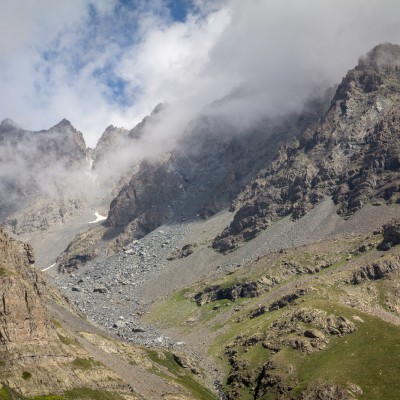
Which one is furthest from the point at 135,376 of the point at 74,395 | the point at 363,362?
the point at 363,362

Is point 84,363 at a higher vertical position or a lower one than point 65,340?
lower

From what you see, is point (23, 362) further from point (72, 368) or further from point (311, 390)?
point (311, 390)

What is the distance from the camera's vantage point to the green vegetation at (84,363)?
150 m

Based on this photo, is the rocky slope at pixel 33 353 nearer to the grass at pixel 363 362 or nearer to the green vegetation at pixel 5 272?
the green vegetation at pixel 5 272

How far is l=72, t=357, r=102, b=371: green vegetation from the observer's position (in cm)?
15000

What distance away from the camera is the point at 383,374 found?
168375mm

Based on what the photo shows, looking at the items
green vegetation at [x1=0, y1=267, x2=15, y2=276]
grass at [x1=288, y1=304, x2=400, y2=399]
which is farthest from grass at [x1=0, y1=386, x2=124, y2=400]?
grass at [x1=288, y1=304, x2=400, y2=399]

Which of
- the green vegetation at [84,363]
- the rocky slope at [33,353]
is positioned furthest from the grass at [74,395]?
the green vegetation at [84,363]

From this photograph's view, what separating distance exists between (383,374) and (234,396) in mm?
53343

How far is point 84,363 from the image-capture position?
153 metres

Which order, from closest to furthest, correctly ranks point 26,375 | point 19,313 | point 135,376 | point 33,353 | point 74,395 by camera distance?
point 26,375 → point 74,395 → point 33,353 → point 19,313 → point 135,376

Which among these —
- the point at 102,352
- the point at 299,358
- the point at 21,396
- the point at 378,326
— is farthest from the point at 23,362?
the point at 378,326

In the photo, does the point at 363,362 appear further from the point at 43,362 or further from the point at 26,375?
the point at 26,375

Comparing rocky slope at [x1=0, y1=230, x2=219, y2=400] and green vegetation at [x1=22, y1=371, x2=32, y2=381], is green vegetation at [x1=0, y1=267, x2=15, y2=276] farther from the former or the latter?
green vegetation at [x1=22, y1=371, x2=32, y2=381]
